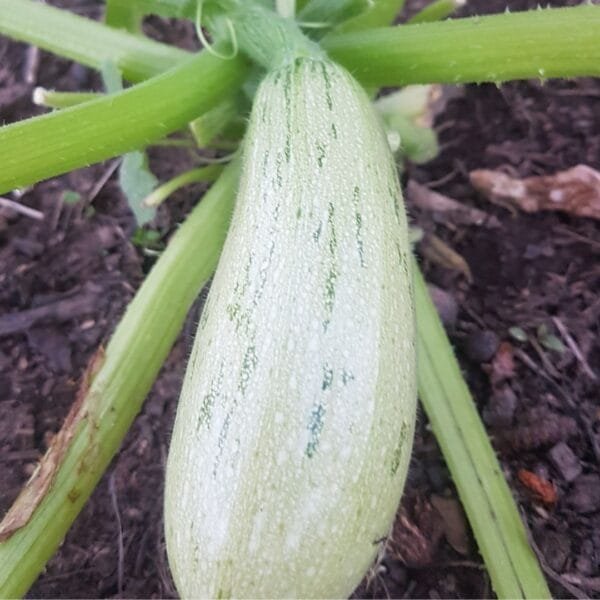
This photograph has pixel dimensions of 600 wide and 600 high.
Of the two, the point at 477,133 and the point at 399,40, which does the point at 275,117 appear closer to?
the point at 399,40

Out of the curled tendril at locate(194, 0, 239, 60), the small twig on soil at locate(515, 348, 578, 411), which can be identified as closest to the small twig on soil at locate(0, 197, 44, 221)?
the curled tendril at locate(194, 0, 239, 60)

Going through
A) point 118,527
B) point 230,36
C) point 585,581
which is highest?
point 230,36

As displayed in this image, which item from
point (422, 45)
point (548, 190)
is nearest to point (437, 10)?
point (422, 45)

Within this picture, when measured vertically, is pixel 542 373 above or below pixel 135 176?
below

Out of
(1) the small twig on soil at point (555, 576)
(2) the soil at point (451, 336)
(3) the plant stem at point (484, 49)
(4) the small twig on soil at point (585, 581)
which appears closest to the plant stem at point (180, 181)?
(2) the soil at point (451, 336)

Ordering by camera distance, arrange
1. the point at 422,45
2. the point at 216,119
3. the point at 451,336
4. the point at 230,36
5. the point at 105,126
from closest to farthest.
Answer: the point at 105,126 → the point at 422,45 → the point at 230,36 → the point at 216,119 → the point at 451,336

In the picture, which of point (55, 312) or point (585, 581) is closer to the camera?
point (585, 581)

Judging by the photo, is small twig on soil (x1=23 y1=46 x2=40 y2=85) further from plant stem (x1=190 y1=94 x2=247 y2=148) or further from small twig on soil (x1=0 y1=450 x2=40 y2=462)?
small twig on soil (x1=0 y1=450 x2=40 y2=462)

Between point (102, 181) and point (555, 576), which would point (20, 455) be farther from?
point (555, 576)
